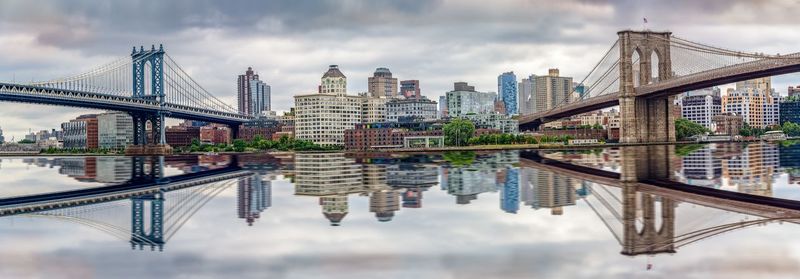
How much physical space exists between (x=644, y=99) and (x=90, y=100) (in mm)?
59935

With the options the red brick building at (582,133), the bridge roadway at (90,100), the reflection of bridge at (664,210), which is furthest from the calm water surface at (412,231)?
the red brick building at (582,133)

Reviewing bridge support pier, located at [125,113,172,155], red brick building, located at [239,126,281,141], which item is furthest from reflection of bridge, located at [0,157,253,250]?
red brick building, located at [239,126,281,141]

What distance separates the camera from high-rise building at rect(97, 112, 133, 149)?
140875mm

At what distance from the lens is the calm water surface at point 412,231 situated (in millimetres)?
12516

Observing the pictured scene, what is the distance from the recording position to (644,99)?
82.8 meters

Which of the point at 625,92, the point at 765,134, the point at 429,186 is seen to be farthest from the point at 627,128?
the point at 429,186

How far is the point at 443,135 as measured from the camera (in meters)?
92.2

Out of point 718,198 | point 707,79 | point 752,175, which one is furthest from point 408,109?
point 718,198

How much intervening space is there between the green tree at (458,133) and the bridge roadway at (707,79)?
40.5ft

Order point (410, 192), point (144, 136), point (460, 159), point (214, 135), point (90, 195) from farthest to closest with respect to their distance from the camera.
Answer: point (214, 135) < point (144, 136) < point (460, 159) < point (90, 195) < point (410, 192)

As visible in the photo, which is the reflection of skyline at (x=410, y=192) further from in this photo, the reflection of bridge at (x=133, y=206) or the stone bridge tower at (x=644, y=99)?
the stone bridge tower at (x=644, y=99)

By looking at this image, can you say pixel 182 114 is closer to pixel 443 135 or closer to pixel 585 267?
pixel 443 135

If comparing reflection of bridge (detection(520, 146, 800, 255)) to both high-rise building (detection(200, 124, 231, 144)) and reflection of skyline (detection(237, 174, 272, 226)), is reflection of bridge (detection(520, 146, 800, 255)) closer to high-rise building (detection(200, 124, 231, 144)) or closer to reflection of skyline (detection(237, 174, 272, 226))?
reflection of skyline (detection(237, 174, 272, 226))

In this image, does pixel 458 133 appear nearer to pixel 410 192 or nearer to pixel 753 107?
pixel 410 192
